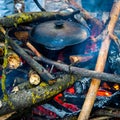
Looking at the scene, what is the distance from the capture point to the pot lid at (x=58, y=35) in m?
4.19

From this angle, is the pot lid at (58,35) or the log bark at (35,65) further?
the pot lid at (58,35)

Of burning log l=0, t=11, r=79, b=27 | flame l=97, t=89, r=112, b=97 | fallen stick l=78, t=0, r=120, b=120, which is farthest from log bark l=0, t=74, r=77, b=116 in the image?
burning log l=0, t=11, r=79, b=27

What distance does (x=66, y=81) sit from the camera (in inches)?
157

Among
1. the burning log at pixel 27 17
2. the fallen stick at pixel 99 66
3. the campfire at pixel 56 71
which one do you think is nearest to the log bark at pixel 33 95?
the campfire at pixel 56 71

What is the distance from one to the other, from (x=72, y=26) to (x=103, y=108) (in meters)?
1.69

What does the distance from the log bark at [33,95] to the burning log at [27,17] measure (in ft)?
4.97

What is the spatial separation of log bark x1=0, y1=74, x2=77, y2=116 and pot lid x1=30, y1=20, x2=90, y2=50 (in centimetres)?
59

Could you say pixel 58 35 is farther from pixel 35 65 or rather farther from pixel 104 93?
pixel 104 93

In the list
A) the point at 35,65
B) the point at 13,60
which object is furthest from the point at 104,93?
the point at 13,60

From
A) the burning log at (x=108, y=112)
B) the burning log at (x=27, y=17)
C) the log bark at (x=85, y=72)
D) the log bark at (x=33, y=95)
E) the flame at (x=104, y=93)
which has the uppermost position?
the burning log at (x=27, y=17)

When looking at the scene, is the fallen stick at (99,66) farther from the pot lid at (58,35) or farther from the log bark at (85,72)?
the pot lid at (58,35)

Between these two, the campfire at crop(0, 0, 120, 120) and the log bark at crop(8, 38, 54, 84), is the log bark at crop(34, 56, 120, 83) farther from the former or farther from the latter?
the log bark at crop(8, 38, 54, 84)

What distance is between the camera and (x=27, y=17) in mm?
4980

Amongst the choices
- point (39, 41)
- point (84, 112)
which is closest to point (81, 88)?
point (84, 112)
